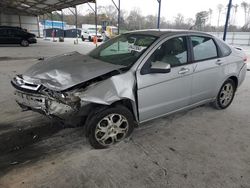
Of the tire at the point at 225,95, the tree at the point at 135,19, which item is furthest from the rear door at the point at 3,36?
the tree at the point at 135,19

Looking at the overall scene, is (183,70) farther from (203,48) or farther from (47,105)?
(47,105)

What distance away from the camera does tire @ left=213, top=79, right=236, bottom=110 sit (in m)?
4.44

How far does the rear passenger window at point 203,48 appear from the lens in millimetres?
3721

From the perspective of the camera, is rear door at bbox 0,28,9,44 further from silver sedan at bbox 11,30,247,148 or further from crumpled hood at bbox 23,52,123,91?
crumpled hood at bbox 23,52,123,91

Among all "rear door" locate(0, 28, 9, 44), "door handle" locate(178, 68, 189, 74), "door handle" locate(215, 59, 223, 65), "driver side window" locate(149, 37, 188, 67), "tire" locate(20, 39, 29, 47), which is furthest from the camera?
"tire" locate(20, 39, 29, 47)

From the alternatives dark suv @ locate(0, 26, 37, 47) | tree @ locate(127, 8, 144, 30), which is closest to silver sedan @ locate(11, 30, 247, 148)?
dark suv @ locate(0, 26, 37, 47)

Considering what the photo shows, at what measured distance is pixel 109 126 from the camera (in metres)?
3.07

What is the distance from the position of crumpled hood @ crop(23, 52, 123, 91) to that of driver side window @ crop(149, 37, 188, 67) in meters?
0.60

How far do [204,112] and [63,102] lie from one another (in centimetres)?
292

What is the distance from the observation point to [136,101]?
10.2 ft

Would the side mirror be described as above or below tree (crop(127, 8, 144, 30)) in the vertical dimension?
below

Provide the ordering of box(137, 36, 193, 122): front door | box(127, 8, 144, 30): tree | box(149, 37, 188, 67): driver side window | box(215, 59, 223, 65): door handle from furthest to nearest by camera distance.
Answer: box(127, 8, 144, 30): tree, box(215, 59, 223, 65): door handle, box(149, 37, 188, 67): driver side window, box(137, 36, 193, 122): front door

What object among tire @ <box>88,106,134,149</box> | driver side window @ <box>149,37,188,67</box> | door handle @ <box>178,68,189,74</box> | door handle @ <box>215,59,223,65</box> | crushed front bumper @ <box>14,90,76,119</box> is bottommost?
tire @ <box>88,106,134,149</box>

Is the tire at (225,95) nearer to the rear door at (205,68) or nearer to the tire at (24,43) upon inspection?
the rear door at (205,68)
